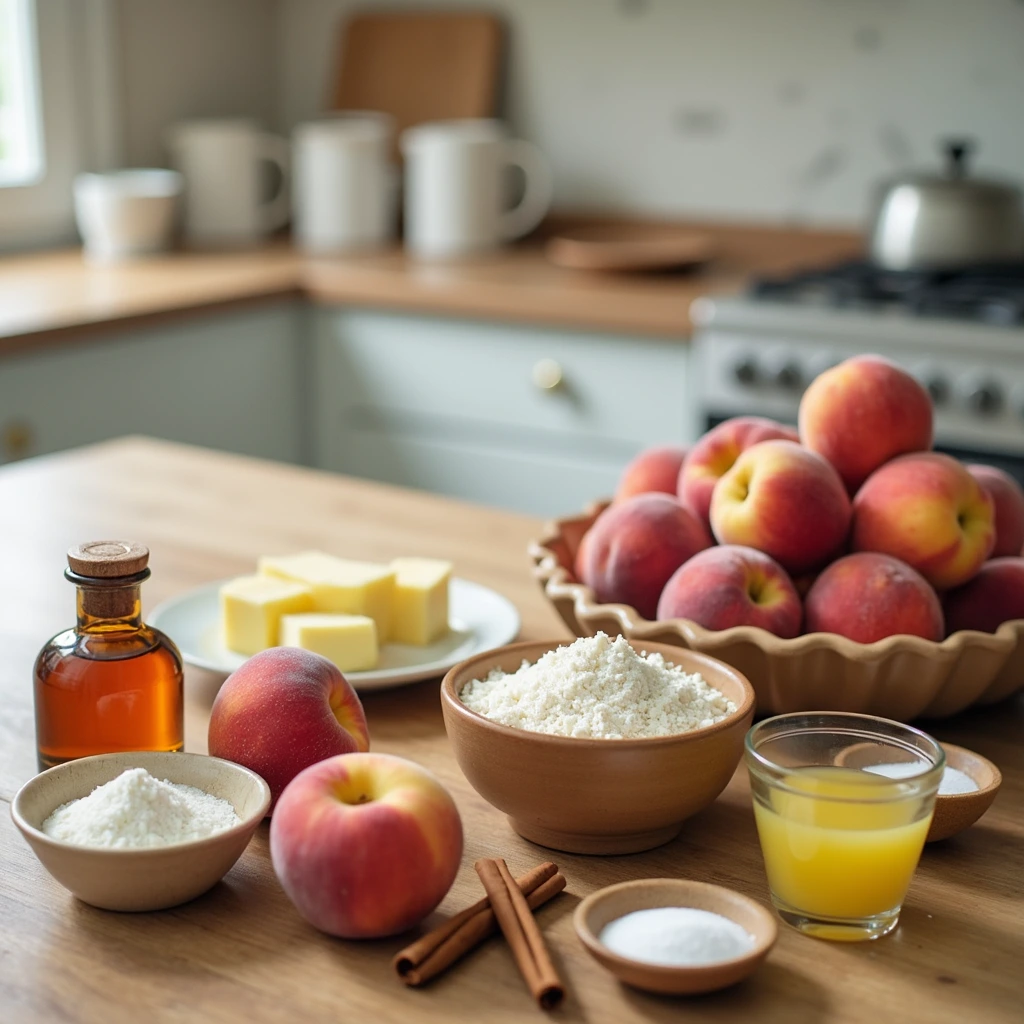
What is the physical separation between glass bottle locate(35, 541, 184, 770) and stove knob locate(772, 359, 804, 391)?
1546 millimetres

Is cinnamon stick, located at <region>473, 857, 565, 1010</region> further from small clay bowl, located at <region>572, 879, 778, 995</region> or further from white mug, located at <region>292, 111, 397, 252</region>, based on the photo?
white mug, located at <region>292, 111, 397, 252</region>

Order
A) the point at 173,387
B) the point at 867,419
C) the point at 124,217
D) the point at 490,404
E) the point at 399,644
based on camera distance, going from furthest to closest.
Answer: the point at 124,217 → the point at 490,404 → the point at 173,387 → the point at 399,644 → the point at 867,419

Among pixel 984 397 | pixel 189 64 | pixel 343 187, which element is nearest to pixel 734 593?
pixel 984 397

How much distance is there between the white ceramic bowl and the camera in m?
2.84

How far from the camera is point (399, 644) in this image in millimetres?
1068

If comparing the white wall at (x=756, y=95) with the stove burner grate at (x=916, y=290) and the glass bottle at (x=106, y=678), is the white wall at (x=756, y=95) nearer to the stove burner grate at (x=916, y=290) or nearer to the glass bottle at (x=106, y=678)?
the stove burner grate at (x=916, y=290)

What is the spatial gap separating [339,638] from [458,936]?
1.17 feet

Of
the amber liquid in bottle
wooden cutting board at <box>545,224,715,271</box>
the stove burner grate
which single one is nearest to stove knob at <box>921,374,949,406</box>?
the stove burner grate

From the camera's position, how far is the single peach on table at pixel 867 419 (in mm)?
968

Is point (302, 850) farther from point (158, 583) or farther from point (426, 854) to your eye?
point (158, 583)

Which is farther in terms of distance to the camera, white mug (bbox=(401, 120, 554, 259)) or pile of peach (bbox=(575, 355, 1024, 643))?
white mug (bbox=(401, 120, 554, 259))

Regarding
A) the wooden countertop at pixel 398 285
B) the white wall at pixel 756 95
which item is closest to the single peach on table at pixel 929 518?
the wooden countertop at pixel 398 285

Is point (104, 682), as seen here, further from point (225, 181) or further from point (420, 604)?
point (225, 181)

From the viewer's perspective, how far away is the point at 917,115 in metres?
2.79
